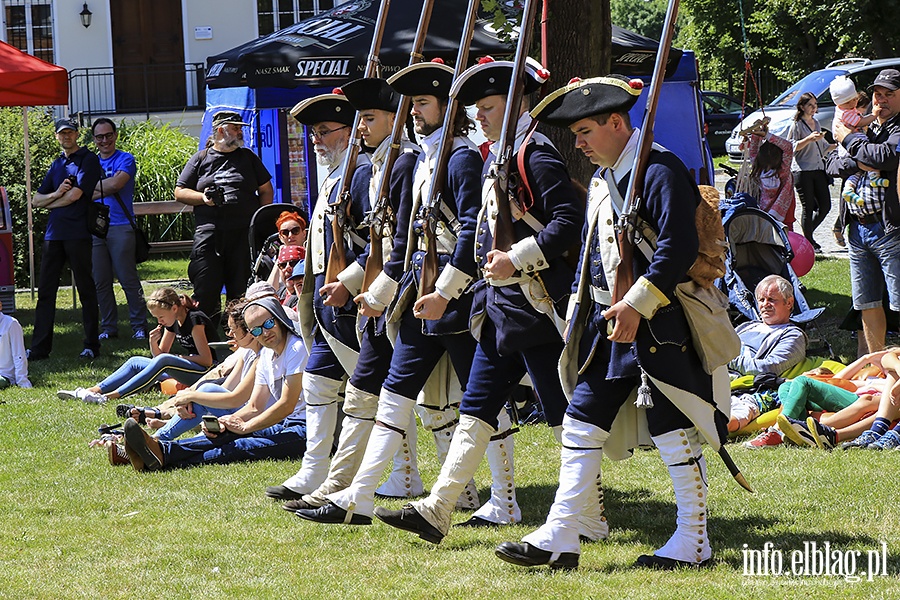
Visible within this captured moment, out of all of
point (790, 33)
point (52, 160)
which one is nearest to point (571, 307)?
point (52, 160)

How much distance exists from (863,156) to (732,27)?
26249 mm

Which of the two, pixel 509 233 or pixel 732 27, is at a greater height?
pixel 732 27

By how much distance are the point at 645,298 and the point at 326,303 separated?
188 centimetres

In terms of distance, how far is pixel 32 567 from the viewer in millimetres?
5430

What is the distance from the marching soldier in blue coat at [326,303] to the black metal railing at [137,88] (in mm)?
20145

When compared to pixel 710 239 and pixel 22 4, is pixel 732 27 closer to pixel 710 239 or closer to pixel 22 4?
pixel 22 4

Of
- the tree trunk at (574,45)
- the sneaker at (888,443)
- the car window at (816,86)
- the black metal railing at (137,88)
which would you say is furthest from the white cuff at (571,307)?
the black metal railing at (137,88)

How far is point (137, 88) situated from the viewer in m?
26.2

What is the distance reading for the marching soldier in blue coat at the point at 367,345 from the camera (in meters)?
5.92

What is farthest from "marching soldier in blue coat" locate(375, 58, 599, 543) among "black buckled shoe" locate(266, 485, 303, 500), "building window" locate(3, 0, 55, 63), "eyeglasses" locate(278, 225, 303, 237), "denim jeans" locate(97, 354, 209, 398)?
"building window" locate(3, 0, 55, 63)

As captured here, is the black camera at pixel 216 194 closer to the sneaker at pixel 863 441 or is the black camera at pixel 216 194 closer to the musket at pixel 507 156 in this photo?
the sneaker at pixel 863 441

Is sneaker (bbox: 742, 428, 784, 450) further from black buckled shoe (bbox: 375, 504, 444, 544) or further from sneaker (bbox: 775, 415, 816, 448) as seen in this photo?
black buckled shoe (bbox: 375, 504, 444, 544)

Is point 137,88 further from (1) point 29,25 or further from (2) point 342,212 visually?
(2) point 342,212

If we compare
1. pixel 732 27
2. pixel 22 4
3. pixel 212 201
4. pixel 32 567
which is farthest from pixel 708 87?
pixel 32 567
